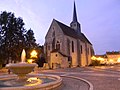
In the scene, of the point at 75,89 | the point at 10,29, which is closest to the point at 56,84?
the point at 75,89

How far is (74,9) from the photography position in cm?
6275

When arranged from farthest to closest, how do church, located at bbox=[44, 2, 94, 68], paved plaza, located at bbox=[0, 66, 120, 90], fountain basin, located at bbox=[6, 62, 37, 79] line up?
1. church, located at bbox=[44, 2, 94, 68]
2. fountain basin, located at bbox=[6, 62, 37, 79]
3. paved plaza, located at bbox=[0, 66, 120, 90]

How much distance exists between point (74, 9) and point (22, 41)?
32448 millimetres

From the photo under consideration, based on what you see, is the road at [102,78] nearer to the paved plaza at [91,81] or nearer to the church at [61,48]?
the paved plaza at [91,81]

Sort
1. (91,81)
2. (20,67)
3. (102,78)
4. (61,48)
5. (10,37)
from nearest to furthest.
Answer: (20,67), (91,81), (102,78), (10,37), (61,48)

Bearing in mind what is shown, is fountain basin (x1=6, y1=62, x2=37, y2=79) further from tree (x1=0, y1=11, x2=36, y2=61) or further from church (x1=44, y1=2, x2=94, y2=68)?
church (x1=44, y1=2, x2=94, y2=68)

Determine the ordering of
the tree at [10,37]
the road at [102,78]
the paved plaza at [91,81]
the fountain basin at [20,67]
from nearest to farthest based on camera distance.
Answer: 1. the paved plaza at [91,81]
2. the road at [102,78]
3. the fountain basin at [20,67]
4. the tree at [10,37]

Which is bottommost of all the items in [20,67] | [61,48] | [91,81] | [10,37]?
[91,81]

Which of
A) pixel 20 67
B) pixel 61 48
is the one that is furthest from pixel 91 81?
pixel 61 48

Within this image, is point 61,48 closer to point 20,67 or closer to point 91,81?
point 91,81

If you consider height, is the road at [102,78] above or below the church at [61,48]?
below

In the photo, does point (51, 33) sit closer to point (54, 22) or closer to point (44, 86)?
point (54, 22)

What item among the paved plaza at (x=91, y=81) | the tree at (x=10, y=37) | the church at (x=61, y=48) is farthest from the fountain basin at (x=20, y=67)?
the church at (x=61, y=48)

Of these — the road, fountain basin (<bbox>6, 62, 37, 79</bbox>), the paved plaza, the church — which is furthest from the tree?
fountain basin (<bbox>6, 62, 37, 79</bbox>)
